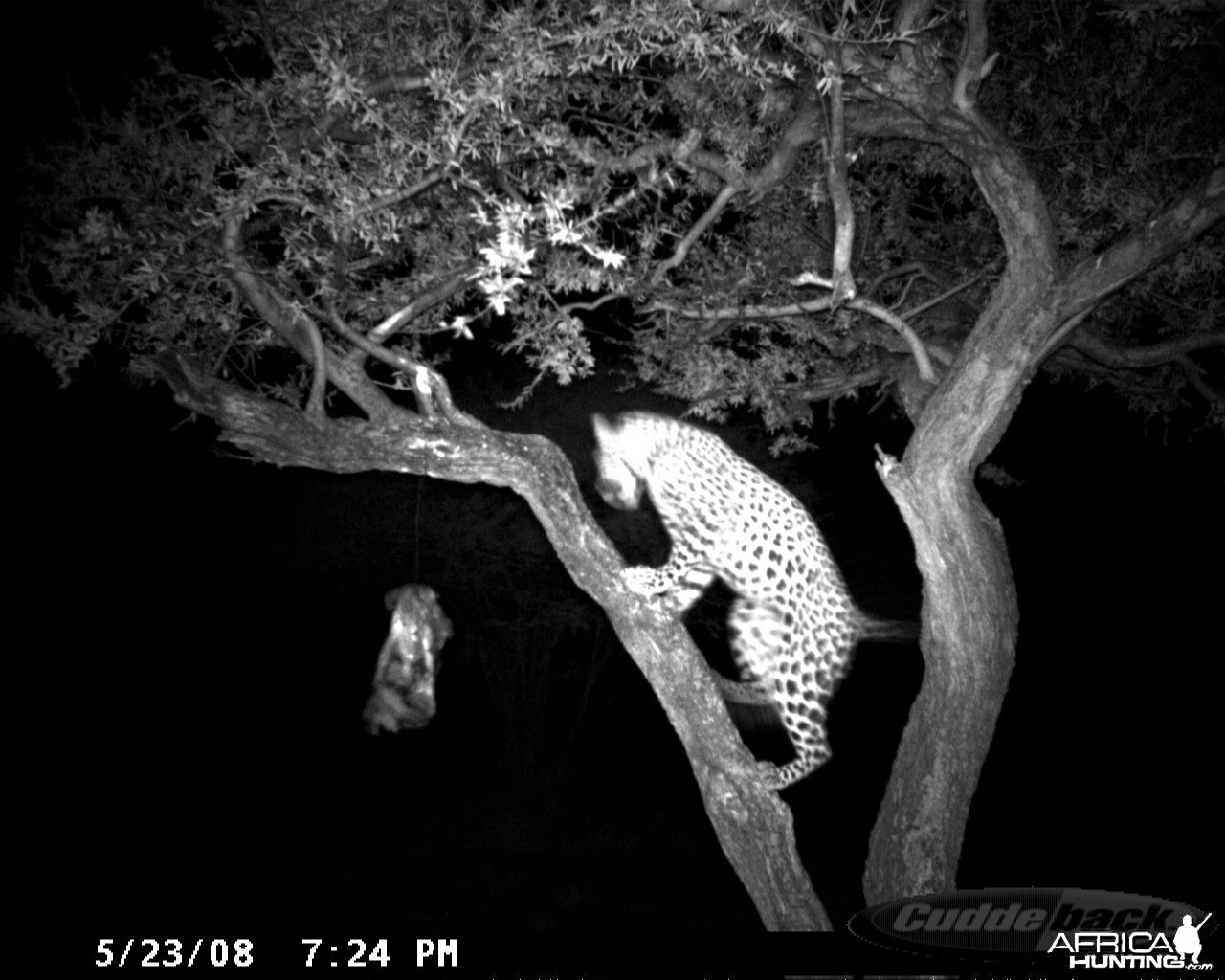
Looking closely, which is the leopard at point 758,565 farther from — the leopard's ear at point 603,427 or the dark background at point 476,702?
the dark background at point 476,702

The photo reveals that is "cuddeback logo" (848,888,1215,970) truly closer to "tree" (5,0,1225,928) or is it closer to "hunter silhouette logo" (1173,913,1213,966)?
"hunter silhouette logo" (1173,913,1213,966)

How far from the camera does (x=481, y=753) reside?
23.5 feet

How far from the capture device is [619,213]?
15.0ft

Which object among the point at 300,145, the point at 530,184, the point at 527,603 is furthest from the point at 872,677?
the point at 300,145

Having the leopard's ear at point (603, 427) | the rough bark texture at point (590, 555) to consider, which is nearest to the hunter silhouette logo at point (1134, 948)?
the rough bark texture at point (590, 555)

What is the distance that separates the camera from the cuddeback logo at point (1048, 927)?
3.31m

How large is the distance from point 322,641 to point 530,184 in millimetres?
4025

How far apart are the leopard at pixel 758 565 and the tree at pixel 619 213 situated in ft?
1.77

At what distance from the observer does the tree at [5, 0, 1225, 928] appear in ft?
10.9

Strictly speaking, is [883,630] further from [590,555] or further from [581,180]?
[581,180]

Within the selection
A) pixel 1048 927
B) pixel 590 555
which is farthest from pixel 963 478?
pixel 1048 927

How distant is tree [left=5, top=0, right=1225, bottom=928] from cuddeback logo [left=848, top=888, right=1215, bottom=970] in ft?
0.73

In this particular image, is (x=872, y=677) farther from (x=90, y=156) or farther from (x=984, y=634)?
(x=90, y=156)

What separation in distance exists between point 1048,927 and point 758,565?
1.69 meters
